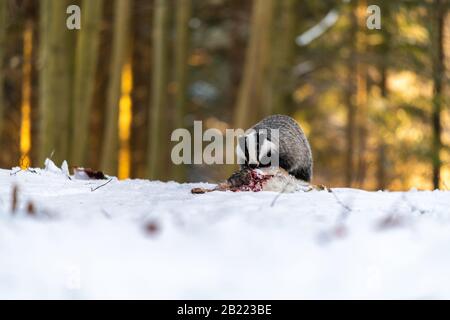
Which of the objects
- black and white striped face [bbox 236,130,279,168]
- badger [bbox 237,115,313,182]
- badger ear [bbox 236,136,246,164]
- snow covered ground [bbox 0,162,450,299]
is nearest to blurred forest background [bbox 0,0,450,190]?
badger [bbox 237,115,313,182]

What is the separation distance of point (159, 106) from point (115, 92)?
0.97 metres

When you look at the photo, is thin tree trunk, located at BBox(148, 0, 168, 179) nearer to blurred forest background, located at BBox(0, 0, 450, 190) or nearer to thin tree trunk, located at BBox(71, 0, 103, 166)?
blurred forest background, located at BBox(0, 0, 450, 190)

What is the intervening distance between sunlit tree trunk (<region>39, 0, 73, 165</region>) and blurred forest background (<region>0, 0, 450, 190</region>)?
0.02m

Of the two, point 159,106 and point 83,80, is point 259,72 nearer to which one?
point 159,106

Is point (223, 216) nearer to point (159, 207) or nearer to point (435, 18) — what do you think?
point (159, 207)

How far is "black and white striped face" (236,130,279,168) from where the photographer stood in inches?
223

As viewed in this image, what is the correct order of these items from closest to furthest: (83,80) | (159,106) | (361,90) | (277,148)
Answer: (277,148)
(83,80)
(159,106)
(361,90)

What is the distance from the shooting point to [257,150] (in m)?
5.71

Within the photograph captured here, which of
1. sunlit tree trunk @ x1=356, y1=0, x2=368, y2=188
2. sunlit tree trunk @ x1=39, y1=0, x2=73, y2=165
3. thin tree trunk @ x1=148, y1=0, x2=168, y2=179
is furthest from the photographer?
sunlit tree trunk @ x1=356, y1=0, x2=368, y2=188

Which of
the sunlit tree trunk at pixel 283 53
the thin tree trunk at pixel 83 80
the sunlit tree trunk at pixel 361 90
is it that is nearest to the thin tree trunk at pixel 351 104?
the sunlit tree trunk at pixel 361 90

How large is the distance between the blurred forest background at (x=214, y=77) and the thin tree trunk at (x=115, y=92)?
0.02m

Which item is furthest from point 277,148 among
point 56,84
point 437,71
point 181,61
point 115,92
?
point 181,61

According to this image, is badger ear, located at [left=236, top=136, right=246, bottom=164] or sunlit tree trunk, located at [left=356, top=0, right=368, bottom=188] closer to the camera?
badger ear, located at [left=236, top=136, right=246, bottom=164]

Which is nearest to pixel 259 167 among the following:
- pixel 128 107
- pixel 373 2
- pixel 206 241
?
pixel 206 241
